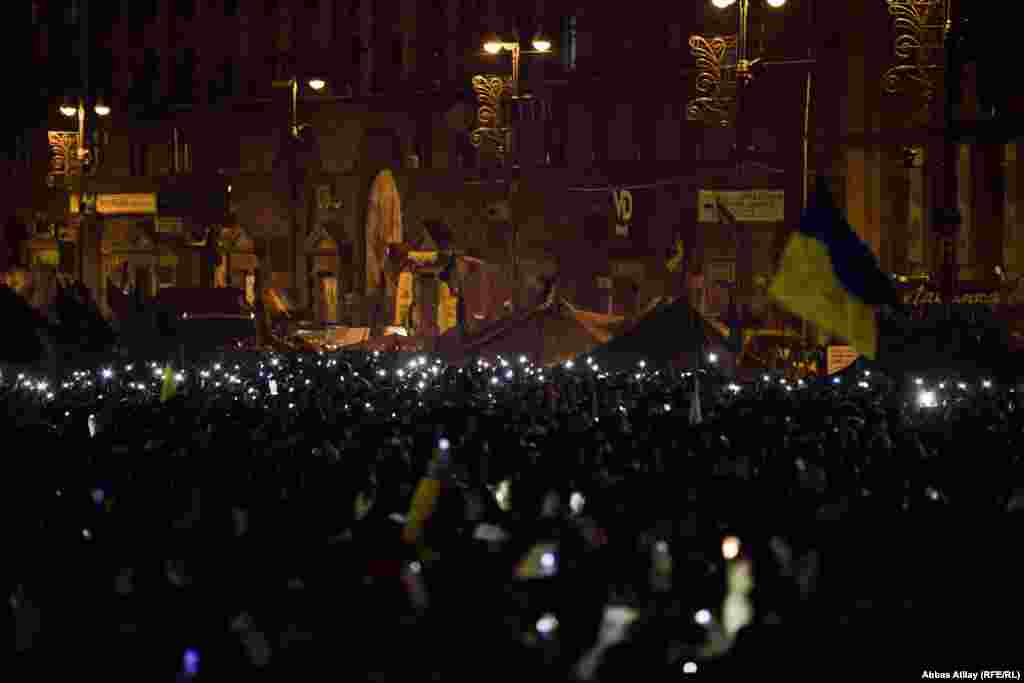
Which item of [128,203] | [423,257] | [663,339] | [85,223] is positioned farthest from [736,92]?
[85,223]

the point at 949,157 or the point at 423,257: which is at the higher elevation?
the point at 949,157

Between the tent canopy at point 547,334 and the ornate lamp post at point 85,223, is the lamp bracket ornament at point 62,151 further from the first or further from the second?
the tent canopy at point 547,334

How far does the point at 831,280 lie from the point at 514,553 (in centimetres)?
892

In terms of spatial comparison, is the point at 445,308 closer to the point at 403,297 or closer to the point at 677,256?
the point at 403,297

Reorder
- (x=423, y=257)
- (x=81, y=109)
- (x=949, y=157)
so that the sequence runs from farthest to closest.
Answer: (x=81, y=109)
(x=423, y=257)
(x=949, y=157)

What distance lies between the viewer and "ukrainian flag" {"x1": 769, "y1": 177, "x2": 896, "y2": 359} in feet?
59.4

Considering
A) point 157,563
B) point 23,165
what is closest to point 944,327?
point 157,563

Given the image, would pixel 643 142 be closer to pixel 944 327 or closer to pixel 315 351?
pixel 315 351

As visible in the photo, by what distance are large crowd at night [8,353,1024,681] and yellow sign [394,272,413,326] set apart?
41.8 meters

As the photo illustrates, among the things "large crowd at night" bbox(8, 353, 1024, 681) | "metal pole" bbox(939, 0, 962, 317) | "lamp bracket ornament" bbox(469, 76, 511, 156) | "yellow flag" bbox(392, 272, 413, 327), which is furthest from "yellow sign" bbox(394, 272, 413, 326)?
"large crowd at night" bbox(8, 353, 1024, 681)

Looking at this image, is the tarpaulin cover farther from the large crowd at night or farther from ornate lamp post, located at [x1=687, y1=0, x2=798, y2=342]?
the large crowd at night

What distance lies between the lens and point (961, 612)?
10336mm

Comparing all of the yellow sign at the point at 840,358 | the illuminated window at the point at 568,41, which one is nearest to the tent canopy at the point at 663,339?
the yellow sign at the point at 840,358

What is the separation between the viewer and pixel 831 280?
1822 cm
